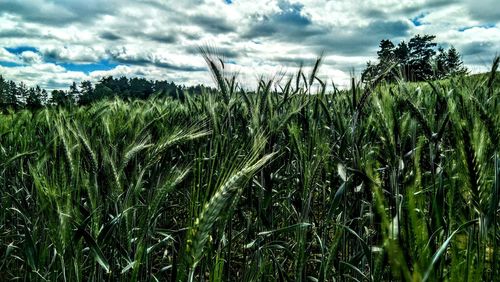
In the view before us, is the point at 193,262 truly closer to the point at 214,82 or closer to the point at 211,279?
the point at 211,279

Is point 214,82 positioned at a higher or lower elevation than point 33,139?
higher

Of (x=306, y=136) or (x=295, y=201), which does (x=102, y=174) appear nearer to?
(x=295, y=201)

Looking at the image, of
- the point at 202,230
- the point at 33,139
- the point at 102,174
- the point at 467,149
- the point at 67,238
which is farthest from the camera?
the point at 33,139

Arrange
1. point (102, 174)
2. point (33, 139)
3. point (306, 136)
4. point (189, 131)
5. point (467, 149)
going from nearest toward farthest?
1. point (467, 149)
2. point (102, 174)
3. point (189, 131)
4. point (306, 136)
5. point (33, 139)

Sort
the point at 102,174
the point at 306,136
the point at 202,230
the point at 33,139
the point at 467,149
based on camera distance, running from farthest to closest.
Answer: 1. the point at 33,139
2. the point at 306,136
3. the point at 102,174
4. the point at 467,149
5. the point at 202,230

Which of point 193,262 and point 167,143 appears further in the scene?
point 167,143

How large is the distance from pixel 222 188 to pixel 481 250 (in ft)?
2.11

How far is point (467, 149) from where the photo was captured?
1112 mm

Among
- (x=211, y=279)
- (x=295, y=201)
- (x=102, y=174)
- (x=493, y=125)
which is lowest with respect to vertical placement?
(x=295, y=201)

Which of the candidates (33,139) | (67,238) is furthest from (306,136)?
(33,139)

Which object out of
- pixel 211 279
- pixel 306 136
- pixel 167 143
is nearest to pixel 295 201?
pixel 306 136

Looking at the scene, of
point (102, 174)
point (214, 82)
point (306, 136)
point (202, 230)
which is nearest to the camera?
point (202, 230)

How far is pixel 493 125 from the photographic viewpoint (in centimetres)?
159

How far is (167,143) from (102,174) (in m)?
0.28
